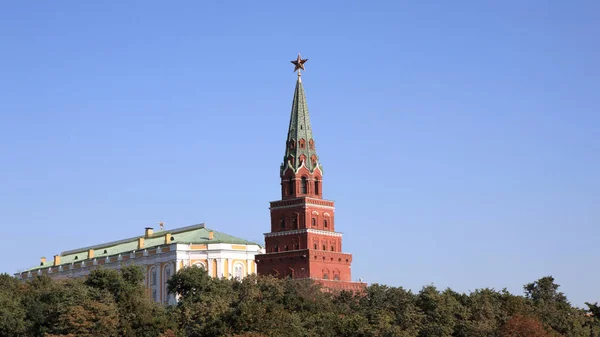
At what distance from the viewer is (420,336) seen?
115125mm

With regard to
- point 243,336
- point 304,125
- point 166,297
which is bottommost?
point 243,336

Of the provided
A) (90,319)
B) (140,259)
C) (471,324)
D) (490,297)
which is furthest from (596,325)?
(140,259)

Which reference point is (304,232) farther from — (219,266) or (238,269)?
(219,266)

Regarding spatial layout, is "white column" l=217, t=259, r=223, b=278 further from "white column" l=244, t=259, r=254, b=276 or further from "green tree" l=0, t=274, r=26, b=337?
"green tree" l=0, t=274, r=26, b=337

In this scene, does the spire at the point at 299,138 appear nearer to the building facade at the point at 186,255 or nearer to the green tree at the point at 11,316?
the building facade at the point at 186,255

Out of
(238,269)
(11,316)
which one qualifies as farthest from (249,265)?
(11,316)

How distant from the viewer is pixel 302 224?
538 feet

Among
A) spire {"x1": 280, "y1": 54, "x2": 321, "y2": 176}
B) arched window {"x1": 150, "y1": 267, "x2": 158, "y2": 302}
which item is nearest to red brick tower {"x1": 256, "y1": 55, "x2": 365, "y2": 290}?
spire {"x1": 280, "y1": 54, "x2": 321, "y2": 176}

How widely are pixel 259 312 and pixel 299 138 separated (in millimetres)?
62392

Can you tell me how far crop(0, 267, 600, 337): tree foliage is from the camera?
10956cm

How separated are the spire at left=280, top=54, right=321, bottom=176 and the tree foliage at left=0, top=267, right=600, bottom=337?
35.2 m

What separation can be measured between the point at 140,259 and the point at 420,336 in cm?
7335

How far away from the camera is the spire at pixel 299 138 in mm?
167000

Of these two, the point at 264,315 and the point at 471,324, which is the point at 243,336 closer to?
the point at 264,315
